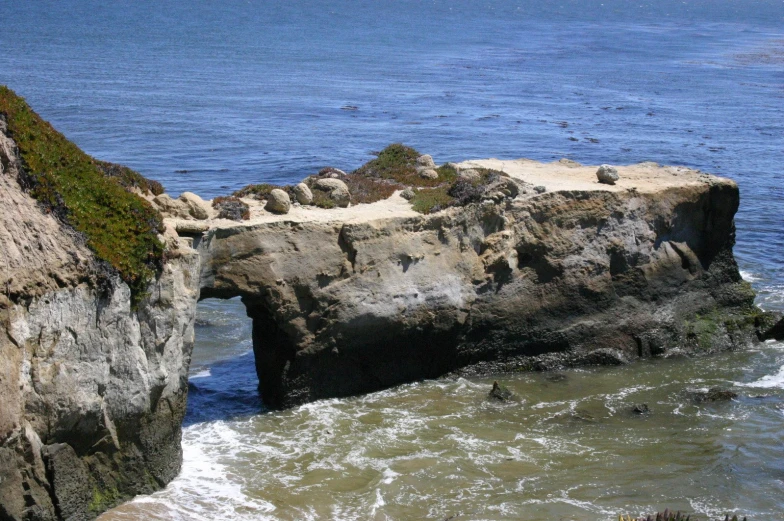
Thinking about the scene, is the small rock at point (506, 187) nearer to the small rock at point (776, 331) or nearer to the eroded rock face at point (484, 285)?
the eroded rock face at point (484, 285)

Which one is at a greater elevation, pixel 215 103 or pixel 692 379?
pixel 215 103

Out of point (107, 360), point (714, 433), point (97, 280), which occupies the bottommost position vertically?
point (714, 433)

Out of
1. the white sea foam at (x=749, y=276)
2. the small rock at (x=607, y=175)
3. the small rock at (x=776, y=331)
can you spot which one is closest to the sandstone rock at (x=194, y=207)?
the small rock at (x=607, y=175)

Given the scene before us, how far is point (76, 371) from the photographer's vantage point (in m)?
17.6

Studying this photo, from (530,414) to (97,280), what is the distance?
10725 mm

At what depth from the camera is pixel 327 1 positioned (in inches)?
6900

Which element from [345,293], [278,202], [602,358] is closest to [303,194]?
[278,202]

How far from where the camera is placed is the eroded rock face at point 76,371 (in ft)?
54.3

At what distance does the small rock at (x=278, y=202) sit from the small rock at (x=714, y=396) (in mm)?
11003

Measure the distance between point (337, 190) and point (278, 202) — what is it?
1.98 meters

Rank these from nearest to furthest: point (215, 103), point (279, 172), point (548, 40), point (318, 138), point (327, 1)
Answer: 1. point (279, 172)
2. point (318, 138)
3. point (215, 103)
4. point (548, 40)
5. point (327, 1)

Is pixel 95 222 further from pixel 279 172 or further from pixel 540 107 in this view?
pixel 540 107

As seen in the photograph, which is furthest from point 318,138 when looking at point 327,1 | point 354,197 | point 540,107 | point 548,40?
point 327,1

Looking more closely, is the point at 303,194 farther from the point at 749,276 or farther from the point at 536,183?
the point at 749,276
